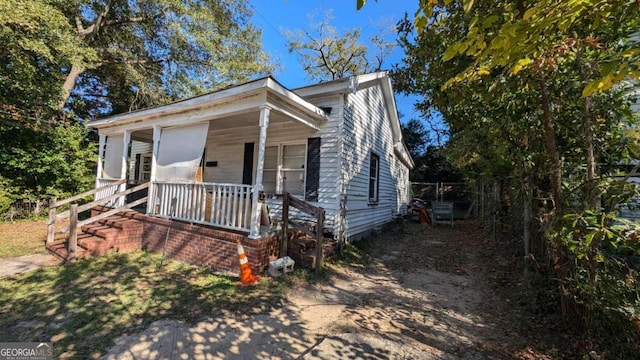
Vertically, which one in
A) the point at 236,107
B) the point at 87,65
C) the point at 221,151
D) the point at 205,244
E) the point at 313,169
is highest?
the point at 87,65

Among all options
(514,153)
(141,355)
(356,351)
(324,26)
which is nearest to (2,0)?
(141,355)

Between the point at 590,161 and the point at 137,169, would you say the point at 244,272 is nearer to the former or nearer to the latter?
the point at 590,161

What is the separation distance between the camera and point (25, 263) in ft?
18.2

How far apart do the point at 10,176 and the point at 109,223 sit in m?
6.24

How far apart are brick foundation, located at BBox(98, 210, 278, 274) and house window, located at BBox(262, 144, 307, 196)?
2194 millimetres

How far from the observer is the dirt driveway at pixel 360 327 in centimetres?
296

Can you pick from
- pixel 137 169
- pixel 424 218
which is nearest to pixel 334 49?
pixel 424 218

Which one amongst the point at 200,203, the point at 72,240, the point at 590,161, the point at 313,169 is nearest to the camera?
the point at 590,161

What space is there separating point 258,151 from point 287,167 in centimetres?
141

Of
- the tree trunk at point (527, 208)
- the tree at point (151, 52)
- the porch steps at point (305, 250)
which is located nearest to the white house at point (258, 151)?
the porch steps at point (305, 250)

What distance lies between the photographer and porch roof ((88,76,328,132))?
5.16 meters

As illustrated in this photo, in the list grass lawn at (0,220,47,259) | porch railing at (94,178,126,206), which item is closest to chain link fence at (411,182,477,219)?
porch railing at (94,178,126,206)

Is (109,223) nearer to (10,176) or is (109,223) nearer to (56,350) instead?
(56,350)

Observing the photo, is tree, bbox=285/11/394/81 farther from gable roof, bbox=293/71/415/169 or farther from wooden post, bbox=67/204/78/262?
wooden post, bbox=67/204/78/262
